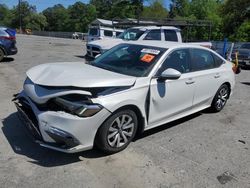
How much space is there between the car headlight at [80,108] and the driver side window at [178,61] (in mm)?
1406

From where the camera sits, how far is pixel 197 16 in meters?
67.1

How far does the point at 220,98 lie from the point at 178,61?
187 centimetres

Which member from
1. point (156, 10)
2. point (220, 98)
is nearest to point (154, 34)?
point (220, 98)

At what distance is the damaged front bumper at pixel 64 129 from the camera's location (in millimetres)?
3654

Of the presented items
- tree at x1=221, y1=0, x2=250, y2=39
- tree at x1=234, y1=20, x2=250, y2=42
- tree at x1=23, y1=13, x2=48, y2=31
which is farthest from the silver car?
tree at x1=23, y1=13, x2=48, y2=31

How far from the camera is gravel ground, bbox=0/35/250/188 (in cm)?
357

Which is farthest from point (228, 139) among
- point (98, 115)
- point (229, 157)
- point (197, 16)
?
point (197, 16)

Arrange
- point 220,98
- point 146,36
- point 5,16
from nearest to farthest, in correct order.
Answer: point 220,98 < point 146,36 < point 5,16

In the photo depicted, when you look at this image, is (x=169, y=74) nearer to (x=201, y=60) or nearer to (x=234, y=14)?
(x=201, y=60)

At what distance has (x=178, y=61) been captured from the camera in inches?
204

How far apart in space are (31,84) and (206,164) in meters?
2.81

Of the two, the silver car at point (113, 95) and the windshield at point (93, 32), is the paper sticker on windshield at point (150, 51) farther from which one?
the windshield at point (93, 32)

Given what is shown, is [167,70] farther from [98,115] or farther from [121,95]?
[98,115]

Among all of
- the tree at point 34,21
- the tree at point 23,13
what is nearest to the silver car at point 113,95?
the tree at point 34,21
